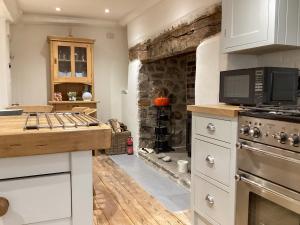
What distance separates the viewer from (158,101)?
4.64 metres

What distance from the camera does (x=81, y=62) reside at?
5.36 m

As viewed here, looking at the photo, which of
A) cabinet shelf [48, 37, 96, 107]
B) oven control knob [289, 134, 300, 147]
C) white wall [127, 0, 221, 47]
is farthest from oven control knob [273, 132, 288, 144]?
cabinet shelf [48, 37, 96, 107]

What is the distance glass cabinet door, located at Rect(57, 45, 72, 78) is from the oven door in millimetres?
4213

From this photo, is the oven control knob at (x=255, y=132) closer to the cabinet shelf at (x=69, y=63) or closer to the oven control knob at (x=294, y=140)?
the oven control knob at (x=294, y=140)

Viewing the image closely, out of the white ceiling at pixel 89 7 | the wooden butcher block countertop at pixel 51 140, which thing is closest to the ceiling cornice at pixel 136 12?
the white ceiling at pixel 89 7

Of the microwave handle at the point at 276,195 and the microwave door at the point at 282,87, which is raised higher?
the microwave door at the point at 282,87

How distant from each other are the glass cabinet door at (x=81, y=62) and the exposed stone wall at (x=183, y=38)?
1.13 meters

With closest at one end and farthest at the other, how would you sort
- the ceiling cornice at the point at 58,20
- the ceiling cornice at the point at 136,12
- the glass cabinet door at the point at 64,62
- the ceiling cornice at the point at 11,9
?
the ceiling cornice at the point at 11,9
the ceiling cornice at the point at 136,12
the ceiling cornice at the point at 58,20
the glass cabinet door at the point at 64,62

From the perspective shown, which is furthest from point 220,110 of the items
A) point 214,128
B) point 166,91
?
point 166,91

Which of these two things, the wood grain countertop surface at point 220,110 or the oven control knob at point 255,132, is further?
the wood grain countertop surface at point 220,110

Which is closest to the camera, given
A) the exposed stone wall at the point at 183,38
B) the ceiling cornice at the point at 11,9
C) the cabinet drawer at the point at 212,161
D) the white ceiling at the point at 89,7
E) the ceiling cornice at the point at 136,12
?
the cabinet drawer at the point at 212,161

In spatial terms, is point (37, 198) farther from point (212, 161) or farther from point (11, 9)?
point (11, 9)

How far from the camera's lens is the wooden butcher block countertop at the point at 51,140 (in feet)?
2.43

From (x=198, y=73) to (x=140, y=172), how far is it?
1.75 metres
